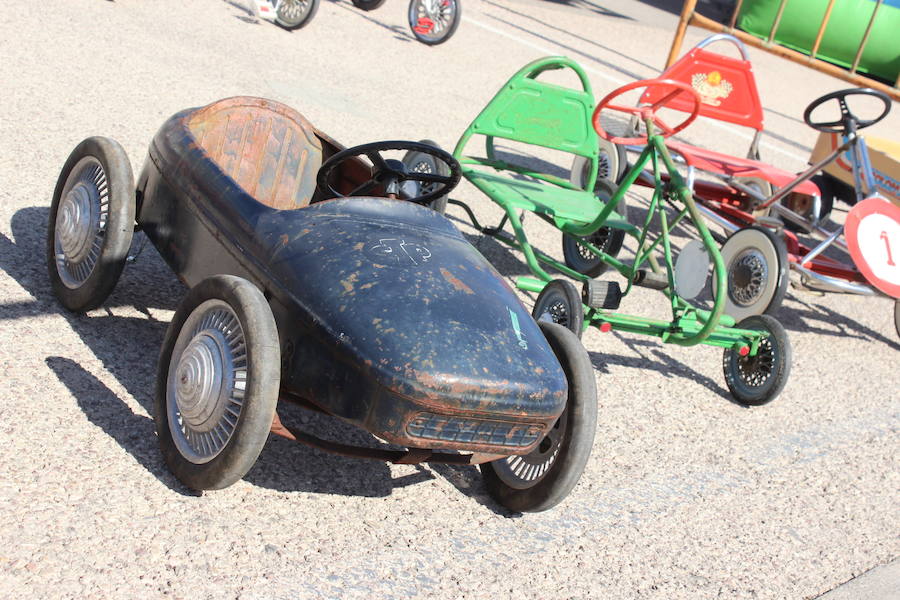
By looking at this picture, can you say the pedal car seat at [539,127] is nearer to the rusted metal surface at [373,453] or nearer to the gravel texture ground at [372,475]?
the gravel texture ground at [372,475]

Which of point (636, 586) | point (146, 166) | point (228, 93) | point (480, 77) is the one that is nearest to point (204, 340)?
point (146, 166)

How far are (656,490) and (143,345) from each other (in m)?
2.20

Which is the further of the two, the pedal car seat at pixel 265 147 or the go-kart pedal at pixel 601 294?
the go-kart pedal at pixel 601 294

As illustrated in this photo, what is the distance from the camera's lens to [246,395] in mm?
2979

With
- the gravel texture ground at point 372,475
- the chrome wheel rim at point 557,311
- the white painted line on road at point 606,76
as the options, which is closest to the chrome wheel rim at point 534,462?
the gravel texture ground at point 372,475

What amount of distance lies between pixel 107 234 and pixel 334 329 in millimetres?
1285

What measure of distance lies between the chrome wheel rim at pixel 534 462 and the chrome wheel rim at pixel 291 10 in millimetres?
7583

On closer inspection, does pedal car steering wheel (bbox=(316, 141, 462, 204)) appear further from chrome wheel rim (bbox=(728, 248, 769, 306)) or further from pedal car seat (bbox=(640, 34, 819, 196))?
pedal car seat (bbox=(640, 34, 819, 196))

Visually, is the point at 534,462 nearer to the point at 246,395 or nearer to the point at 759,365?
the point at 246,395

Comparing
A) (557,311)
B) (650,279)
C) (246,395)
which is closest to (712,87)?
(650,279)

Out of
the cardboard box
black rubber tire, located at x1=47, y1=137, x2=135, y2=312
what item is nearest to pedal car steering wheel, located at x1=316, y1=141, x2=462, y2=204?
black rubber tire, located at x1=47, y1=137, x2=135, y2=312

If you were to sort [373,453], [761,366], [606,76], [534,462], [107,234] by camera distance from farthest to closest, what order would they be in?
[606,76]
[761,366]
[107,234]
[534,462]
[373,453]

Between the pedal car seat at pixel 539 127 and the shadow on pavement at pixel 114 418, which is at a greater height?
the pedal car seat at pixel 539 127

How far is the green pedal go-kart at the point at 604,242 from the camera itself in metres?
4.95
